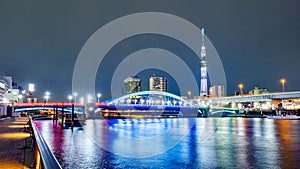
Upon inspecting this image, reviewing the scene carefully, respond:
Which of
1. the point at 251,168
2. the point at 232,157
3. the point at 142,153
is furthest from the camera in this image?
the point at 142,153

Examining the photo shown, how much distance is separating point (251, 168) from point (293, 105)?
408ft

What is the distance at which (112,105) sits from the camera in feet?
307

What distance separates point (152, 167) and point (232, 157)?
4.63 meters

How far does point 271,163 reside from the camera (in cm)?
1309

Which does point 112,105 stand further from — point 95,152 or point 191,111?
point 95,152

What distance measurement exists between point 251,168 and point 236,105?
6275 inches

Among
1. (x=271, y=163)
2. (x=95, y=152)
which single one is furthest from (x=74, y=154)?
(x=271, y=163)

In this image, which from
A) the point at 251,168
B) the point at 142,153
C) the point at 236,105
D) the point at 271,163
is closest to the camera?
the point at 251,168

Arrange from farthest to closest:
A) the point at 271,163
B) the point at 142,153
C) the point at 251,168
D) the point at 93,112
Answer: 1. the point at 93,112
2. the point at 142,153
3. the point at 271,163
4. the point at 251,168

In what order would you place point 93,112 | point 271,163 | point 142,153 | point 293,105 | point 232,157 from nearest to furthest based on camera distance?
point 271,163 → point 232,157 → point 142,153 → point 93,112 → point 293,105

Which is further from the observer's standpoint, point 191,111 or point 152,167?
point 191,111

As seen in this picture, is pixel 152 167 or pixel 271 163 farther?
pixel 271 163

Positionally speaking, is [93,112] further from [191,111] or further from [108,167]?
[108,167]

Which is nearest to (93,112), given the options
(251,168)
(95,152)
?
(95,152)
